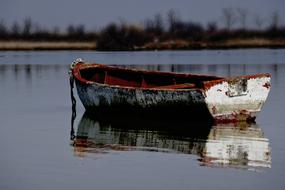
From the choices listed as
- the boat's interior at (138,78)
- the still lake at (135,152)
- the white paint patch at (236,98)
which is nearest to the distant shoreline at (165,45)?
the boat's interior at (138,78)

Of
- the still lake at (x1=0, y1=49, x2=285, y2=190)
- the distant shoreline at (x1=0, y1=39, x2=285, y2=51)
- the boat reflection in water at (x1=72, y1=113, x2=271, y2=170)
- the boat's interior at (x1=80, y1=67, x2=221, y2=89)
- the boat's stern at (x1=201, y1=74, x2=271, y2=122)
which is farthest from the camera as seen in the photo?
the distant shoreline at (x1=0, y1=39, x2=285, y2=51)

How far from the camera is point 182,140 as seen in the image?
484 inches

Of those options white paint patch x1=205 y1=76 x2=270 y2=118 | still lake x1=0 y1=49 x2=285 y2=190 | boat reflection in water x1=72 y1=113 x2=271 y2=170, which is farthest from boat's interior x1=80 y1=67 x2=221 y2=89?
boat reflection in water x1=72 y1=113 x2=271 y2=170

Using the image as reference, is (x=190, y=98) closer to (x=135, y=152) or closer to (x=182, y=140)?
(x=182, y=140)


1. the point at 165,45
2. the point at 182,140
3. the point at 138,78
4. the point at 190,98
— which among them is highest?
the point at 165,45

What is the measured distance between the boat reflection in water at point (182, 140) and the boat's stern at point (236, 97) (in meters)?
0.28

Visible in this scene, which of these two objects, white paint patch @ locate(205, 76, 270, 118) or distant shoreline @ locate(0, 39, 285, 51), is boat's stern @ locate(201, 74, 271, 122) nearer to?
white paint patch @ locate(205, 76, 270, 118)

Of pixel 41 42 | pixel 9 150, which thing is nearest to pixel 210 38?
pixel 41 42

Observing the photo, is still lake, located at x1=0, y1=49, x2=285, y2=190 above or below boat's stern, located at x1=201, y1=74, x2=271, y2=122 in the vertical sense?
below

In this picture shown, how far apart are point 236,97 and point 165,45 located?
182 feet

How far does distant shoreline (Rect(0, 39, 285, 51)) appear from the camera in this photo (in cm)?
6581

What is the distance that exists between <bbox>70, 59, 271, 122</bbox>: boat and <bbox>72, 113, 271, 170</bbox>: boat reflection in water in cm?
25

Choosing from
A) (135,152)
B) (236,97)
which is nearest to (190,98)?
(236,97)

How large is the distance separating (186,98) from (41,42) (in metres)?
57.3
